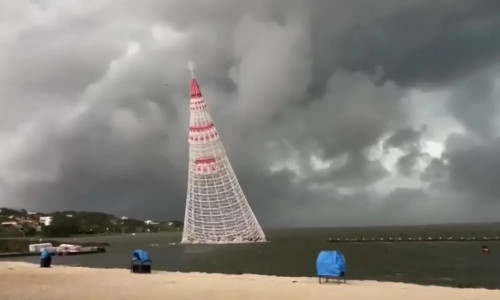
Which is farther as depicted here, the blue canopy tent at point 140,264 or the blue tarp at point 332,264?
the blue canopy tent at point 140,264

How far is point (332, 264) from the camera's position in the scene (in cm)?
3036

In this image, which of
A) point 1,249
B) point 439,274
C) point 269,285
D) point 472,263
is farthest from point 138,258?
point 1,249

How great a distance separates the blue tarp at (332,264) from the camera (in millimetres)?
30250

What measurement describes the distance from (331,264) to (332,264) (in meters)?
0.06

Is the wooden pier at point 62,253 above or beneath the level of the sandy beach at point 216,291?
above

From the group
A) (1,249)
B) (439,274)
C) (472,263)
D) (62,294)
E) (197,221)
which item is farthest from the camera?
(1,249)

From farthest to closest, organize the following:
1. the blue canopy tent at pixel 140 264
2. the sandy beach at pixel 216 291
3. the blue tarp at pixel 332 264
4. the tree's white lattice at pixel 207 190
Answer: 1. the tree's white lattice at pixel 207 190
2. the blue canopy tent at pixel 140 264
3. the blue tarp at pixel 332 264
4. the sandy beach at pixel 216 291

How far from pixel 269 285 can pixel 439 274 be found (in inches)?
1288

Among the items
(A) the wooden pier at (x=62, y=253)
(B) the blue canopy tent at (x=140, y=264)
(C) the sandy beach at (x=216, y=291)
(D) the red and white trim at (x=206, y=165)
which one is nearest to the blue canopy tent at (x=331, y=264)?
(C) the sandy beach at (x=216, y=291)

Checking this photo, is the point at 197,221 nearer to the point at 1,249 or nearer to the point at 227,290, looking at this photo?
the point at 1,249

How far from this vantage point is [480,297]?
77.4 ft

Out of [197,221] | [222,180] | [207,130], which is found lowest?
[197,221]

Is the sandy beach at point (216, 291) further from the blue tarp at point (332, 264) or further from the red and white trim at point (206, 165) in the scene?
the red and white trim at point (206, 165)

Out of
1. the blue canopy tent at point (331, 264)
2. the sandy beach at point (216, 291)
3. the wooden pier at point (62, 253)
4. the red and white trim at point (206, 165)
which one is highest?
the red and white trim at point (206, 165)
